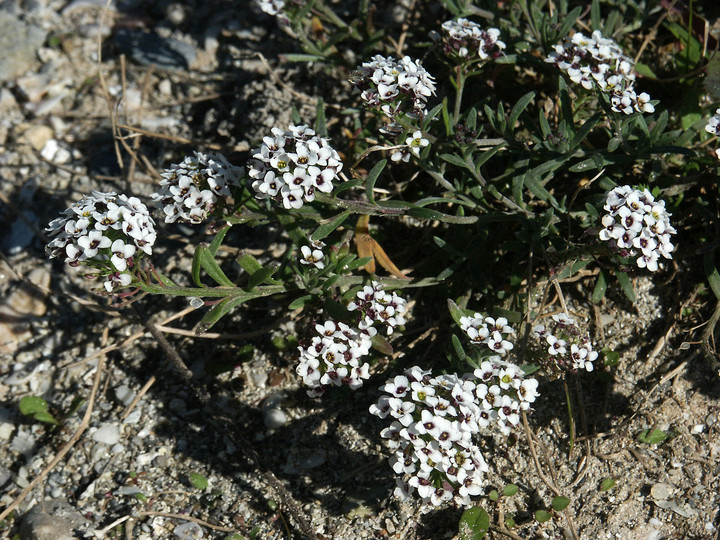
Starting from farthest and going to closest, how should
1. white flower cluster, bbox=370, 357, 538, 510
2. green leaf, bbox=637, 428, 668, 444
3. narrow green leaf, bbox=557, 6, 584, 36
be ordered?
narrow green leaf, bbox=557, 6, 584, 36 < green leaf, bbox=637, 428, 668, 444 < white flower cluster, bbox=370, 357, 538, 510

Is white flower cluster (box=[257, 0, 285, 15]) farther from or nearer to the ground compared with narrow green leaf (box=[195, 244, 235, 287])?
farther from the ground

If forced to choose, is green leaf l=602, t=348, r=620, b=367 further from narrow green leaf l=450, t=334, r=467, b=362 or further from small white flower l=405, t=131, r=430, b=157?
small white flower l=405, t=131, r=430, b=157

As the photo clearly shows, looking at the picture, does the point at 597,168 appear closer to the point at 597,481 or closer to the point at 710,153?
the point at 710,153

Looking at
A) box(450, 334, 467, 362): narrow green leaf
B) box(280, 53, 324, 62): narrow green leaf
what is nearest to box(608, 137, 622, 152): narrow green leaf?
box(450, 334, 467, 362): narrow green leaf

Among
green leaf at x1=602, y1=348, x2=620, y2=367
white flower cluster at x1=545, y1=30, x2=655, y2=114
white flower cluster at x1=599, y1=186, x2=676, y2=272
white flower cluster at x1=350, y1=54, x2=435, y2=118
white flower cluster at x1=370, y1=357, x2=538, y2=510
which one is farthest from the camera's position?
green leaf at x1=602, y1=348, x2=620, y2=367

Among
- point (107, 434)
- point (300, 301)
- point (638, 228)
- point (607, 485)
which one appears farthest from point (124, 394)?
point (638, 228)

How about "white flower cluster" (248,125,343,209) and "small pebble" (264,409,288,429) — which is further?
"small pebble" (264,409,288,429)

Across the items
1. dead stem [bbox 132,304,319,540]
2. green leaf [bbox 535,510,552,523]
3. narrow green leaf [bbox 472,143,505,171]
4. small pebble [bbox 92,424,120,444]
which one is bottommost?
small pebble [bbox 92,424,120,444]

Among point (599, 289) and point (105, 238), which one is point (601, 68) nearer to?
point (599, 289)
